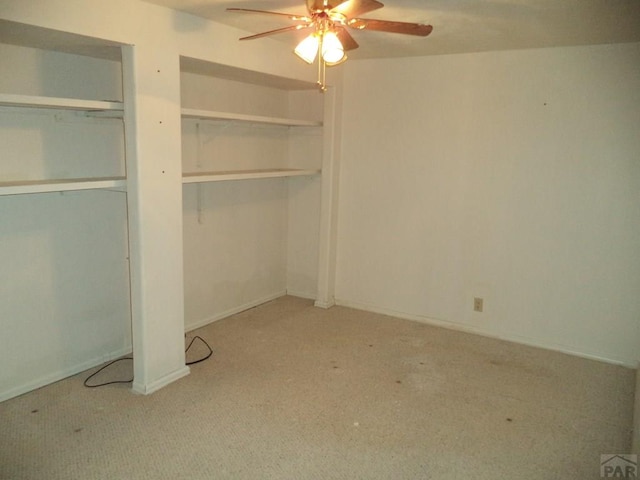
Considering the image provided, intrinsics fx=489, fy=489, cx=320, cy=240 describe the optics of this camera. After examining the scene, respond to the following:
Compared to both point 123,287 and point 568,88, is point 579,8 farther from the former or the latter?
point 123,287

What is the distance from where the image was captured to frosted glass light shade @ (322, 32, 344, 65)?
228 centimetres

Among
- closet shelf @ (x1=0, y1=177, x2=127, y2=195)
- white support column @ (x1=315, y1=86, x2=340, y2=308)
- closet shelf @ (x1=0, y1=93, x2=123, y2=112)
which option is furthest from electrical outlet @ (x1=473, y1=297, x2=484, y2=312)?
closet shelf @ (x1=0, y1=93, x2=123, y2=112)

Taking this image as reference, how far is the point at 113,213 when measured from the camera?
3346mm

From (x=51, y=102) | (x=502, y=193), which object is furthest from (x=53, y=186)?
(x=502, y=193)

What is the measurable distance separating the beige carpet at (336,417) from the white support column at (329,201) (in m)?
0.89

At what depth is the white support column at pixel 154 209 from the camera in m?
2.73

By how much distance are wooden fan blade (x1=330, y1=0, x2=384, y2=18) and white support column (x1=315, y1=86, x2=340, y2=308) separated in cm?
215

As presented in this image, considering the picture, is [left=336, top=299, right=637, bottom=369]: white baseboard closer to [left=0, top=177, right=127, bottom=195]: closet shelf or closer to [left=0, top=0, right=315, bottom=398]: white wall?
[left=0, top=0, right=315, bottom=398]: white wall

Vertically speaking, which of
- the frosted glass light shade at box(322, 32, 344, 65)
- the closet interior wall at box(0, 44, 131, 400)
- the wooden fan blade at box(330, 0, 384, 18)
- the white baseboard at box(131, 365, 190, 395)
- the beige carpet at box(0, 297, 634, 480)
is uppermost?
the wooden fan blade at box(330, 0, 384, 18)

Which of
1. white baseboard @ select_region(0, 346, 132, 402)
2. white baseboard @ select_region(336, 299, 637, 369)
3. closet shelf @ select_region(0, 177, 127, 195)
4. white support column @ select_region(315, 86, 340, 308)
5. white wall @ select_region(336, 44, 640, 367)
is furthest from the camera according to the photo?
white support column @ select_region(315, 86, 340, 308)

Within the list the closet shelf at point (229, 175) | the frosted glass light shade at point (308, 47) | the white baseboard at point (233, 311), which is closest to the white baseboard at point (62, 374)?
the white baseboard at point (233, 311)

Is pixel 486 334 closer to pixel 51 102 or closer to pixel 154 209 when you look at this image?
pixel 154 209

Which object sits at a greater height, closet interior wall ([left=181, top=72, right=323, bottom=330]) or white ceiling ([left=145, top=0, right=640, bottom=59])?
white ceiling ([left=145, top=0, right=640, bottom=59])

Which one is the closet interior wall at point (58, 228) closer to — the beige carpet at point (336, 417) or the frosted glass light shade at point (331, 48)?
the beige carpet at point (336, 417)
